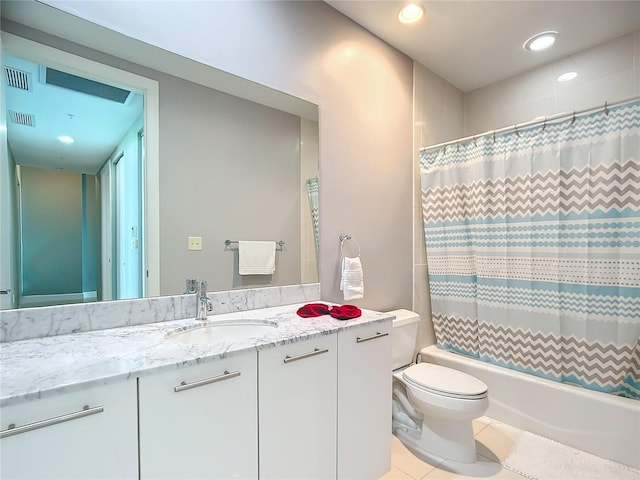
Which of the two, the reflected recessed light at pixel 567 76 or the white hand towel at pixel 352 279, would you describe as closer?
the white hand towel at pixel 352 279

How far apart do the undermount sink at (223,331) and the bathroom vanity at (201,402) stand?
12mm

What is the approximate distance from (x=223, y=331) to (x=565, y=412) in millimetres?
1967

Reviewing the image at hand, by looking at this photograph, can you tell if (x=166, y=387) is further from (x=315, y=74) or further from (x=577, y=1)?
(x=577, y=1)

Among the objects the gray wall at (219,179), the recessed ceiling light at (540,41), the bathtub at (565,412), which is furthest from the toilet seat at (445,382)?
the recessed ceiling light at (540,41)

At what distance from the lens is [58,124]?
1.18 m

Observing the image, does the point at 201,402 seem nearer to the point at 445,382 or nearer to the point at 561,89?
the point at 445,382

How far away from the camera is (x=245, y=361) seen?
105cm

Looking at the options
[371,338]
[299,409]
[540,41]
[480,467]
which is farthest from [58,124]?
[540,41]

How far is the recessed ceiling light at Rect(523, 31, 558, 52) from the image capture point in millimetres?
2176

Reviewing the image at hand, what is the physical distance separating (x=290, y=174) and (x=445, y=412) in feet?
4.92

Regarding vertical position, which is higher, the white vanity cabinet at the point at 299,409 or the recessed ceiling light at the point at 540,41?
the recessed ceiling light at the point at 540,41

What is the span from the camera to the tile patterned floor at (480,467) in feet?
5.20

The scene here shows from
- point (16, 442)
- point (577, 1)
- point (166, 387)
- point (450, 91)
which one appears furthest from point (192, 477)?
point (450, 91)

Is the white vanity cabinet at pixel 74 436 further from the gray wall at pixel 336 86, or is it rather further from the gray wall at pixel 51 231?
the gray wall at pixel 336 86
